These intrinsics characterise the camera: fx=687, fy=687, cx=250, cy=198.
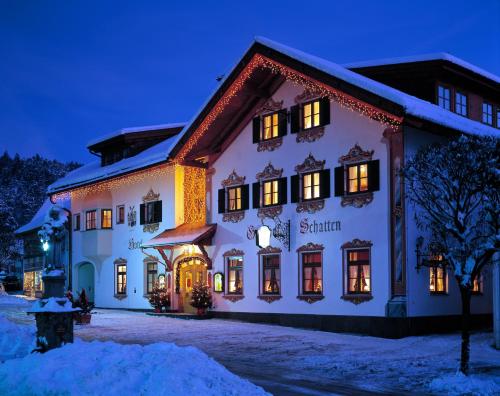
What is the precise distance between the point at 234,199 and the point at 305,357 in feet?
39.3

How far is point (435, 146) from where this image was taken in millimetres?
14320

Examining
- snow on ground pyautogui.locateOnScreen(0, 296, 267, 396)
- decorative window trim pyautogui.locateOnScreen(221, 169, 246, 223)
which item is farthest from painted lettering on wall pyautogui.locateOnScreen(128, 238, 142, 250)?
snow on ground pyautogui.locateOnScreen(0, 296, 267, 396)

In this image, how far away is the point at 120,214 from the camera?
33750 millimetres

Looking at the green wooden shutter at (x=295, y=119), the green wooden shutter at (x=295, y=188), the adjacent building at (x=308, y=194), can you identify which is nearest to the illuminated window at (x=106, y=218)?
the adjacent building at (x=308, y=194)

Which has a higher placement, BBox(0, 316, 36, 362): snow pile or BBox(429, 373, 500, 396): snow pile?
BBox(0, 316, 36, 362): snow pile

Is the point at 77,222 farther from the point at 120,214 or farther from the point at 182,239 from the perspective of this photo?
the point at 182,239

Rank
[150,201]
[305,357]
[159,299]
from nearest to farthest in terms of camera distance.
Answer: [305,357]
[159,299]
[150,201]

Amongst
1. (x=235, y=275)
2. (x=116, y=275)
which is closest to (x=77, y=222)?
(x=116, y=275)

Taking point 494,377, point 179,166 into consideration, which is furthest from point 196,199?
point 494,377

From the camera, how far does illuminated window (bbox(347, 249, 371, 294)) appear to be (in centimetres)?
2103

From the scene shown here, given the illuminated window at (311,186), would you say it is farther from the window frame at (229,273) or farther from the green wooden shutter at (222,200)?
the green wooden shutter at (222,200)

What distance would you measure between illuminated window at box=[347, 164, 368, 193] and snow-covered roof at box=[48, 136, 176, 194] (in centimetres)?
892

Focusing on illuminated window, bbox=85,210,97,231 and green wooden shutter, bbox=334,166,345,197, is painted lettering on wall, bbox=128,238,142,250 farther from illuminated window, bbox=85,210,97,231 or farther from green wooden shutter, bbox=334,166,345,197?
green wooden shutter, bbox=334,166,345,197

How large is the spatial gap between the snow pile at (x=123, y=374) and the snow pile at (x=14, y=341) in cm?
294
